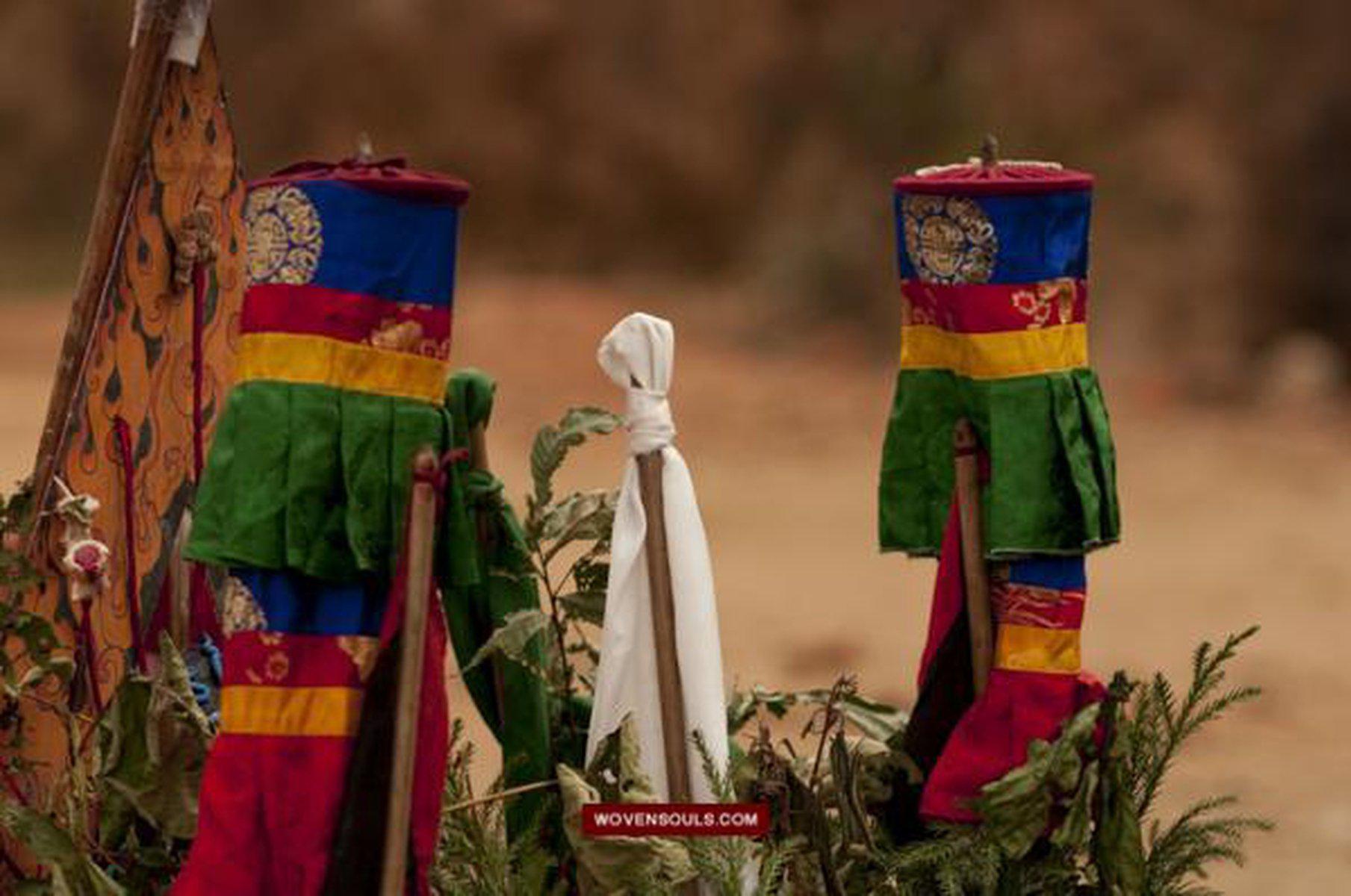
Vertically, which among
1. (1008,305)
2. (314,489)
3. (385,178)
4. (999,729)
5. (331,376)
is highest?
(385,178)

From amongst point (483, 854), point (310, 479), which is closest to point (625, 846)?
point (483, 854)

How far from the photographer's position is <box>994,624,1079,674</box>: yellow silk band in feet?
9.94

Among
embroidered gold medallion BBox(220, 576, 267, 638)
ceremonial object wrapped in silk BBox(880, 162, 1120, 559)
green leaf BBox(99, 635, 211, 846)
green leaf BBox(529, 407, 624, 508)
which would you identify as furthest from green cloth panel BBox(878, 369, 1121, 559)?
green leaf BBox(99, 635, 211, 846)

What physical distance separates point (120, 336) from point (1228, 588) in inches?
258

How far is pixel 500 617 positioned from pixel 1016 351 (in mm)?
713

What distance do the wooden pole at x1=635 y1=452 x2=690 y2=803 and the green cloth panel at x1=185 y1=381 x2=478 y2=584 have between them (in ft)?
0.99

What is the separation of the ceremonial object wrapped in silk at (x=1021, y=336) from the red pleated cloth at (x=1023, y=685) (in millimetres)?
48

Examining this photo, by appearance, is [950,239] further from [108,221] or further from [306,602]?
[108,221]

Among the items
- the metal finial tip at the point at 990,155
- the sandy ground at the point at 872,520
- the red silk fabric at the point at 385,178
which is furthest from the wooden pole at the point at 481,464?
the sandy ground at the point at 872,520

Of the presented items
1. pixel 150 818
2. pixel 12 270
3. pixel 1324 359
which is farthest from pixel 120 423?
pixel 12 270

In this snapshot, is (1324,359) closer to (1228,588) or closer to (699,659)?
(1228,588)

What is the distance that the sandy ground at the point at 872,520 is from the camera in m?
7.37

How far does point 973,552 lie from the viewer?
3.06 meters

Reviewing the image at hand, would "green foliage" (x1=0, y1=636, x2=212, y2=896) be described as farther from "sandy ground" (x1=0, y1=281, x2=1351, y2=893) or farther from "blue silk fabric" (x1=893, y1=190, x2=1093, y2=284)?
"sandy ground" (x1=0, y1=281, x2=1351, y2=893)
